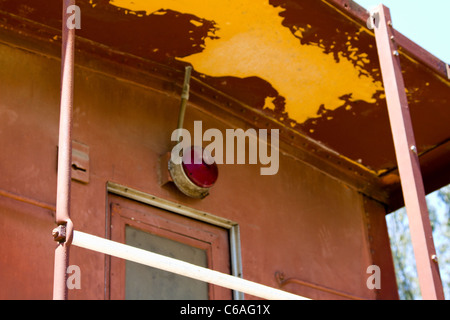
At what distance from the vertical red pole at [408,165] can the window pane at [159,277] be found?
1857 mm

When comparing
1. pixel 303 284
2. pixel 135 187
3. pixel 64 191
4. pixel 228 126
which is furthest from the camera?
pixel 228 126

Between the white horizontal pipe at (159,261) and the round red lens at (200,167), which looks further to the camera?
the round red lens at (200,167)

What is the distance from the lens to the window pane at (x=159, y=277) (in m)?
4.53

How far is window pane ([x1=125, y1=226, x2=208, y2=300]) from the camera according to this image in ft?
14.9

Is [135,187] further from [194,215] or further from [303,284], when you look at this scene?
[303,284]

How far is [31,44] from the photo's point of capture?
14.7ft

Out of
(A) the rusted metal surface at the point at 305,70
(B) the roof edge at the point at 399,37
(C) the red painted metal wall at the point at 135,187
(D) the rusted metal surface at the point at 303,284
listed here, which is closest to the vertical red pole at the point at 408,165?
(B) the roof edge at the point at 399,37

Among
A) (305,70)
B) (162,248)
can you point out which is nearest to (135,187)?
(162,248)

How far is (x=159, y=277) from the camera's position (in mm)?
4672

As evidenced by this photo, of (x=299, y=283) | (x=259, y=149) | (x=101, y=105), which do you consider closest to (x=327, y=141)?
(x=259, y=149)

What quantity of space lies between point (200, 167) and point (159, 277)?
75 cm

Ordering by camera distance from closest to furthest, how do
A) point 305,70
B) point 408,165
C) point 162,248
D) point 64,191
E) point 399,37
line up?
point 64,191
point 408,165
point 399,37
point 162,248
point 305,70

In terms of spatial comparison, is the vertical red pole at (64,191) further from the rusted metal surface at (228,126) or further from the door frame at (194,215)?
the door frame at (194,215)

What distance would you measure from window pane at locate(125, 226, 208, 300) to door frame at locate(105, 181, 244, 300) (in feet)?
0.65
